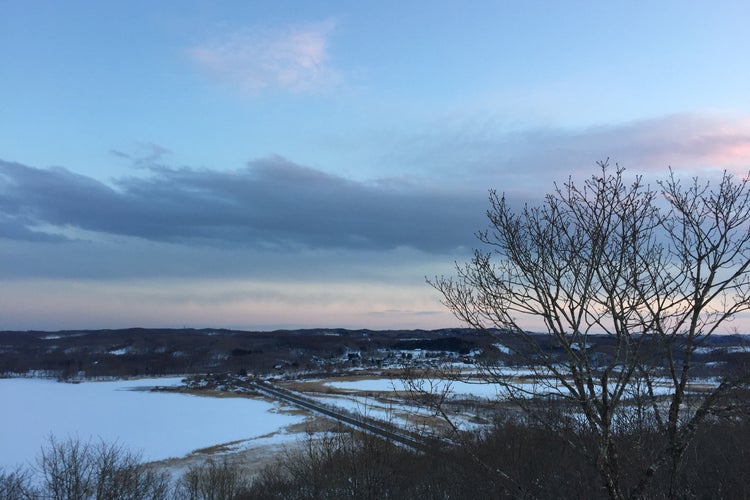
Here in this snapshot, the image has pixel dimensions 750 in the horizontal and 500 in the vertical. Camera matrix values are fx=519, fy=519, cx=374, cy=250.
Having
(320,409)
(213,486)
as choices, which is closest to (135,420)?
(320,409)

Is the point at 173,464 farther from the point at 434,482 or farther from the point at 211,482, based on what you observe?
the point at 434,482

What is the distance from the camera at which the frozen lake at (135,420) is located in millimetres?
56781

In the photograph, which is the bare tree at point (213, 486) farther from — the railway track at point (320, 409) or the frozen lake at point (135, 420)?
the frozen lake at point (135, 420)

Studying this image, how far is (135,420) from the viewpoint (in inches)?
2975

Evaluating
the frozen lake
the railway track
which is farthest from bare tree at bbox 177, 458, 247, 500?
the frozen lake

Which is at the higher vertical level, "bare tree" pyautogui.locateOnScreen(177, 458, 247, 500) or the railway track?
"bare tree" pyautogui.locateOnScreen(177, 458, 247, 500)

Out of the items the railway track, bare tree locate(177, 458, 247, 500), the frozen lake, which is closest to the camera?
bare tree locate(177, 458, 247, 500)

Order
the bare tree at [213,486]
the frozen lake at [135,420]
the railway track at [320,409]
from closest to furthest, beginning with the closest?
the bare tree at [213,486] → the railway track at [320,409] → the frozen lake at [135,420]

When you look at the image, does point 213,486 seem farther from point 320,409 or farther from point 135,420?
point 135,420

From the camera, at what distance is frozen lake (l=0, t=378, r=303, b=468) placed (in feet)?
186

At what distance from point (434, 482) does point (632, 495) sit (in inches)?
986

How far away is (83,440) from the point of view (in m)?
60.4

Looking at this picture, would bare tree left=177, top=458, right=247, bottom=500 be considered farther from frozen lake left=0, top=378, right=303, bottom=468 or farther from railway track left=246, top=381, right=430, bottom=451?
frozen lake left=0, top=378, right=303, bottom=468

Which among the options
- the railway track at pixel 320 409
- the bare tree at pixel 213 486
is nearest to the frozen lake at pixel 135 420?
the railway track at pixel 320 409
